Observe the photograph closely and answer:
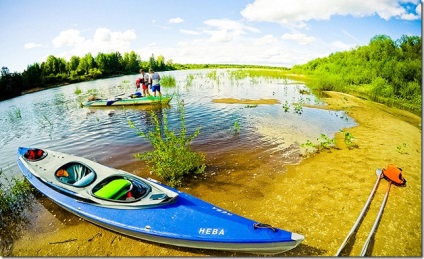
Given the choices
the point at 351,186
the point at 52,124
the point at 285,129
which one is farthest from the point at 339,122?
the point at 52,124

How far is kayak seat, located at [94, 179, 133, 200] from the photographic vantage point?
4.89m

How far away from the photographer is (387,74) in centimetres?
1753

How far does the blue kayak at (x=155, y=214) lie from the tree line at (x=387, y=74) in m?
14.1

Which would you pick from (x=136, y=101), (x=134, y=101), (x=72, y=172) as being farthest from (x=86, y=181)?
(x=134, y=101)

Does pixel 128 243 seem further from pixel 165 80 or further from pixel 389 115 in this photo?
pixel 165 80

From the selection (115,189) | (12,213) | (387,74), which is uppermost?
(387,74)

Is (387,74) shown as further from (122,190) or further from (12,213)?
(12,213)

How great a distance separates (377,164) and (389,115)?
7277 millimetres

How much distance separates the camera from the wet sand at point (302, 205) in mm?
4305

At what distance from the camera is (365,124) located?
36.3 feet

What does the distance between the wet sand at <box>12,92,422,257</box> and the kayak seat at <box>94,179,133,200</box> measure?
0.67 meters

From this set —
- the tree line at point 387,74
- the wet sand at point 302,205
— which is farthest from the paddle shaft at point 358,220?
the tree line at point 387,74

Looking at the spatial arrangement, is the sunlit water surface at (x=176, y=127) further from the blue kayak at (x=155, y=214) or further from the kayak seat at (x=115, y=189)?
the kayak seat at (x=115, y=189)

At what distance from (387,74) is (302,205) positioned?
55.7 feet
